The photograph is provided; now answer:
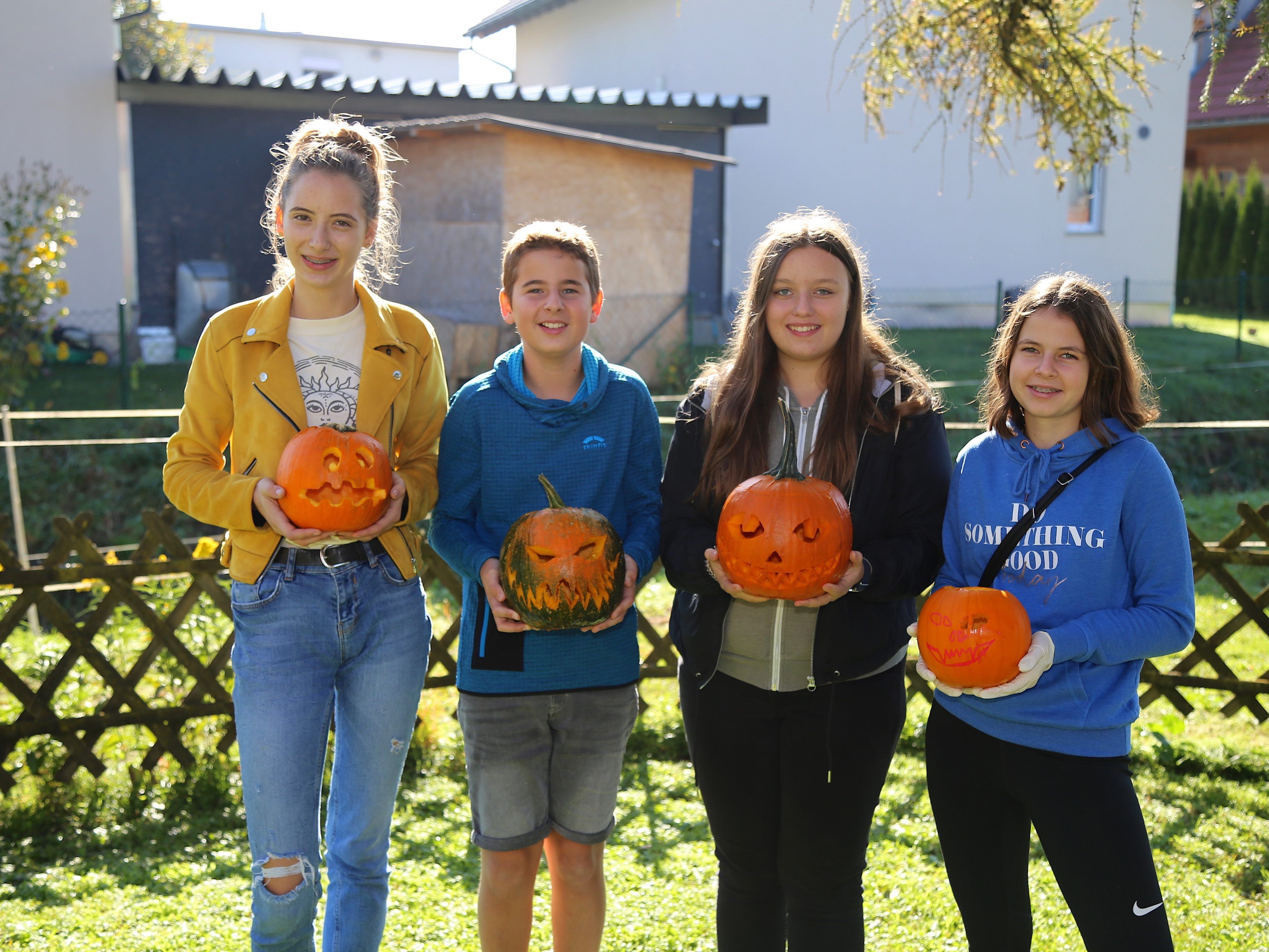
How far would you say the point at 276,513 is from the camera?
2605 mm

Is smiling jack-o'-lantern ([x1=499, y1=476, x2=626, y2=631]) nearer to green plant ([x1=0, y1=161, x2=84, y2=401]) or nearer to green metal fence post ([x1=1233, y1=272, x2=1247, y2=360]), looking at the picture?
green plant ([x1=0, y1=161, x2=84, y2=401])

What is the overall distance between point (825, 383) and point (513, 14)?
80.3ft

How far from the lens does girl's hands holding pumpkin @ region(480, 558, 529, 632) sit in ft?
9.08

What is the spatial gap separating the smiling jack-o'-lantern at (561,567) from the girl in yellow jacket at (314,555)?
1.04 ft

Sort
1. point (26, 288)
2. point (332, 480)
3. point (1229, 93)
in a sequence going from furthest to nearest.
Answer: point (1229, 93) < point (26, 288) < point (332, 480)

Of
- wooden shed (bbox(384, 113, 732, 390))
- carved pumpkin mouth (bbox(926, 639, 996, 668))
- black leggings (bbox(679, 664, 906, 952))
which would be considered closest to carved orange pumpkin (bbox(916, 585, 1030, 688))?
carved pumpkin mouth (bbox(926, 639, 996, 668))

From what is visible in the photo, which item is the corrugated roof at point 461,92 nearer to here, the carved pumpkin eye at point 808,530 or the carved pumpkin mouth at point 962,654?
the carved pumpkin eye at point 808,530

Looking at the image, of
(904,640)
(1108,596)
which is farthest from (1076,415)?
(904,640)

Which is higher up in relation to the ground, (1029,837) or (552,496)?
(552,496)

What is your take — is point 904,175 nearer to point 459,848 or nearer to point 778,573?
point 459,848

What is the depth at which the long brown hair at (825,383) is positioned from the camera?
9.24 feet

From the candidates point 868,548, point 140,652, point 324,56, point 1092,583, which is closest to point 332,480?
point 868,548

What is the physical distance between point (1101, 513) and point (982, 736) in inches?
24.5

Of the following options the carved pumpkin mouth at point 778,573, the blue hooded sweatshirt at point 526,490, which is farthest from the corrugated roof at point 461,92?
the carved pumpkin mouth at point 778,573
